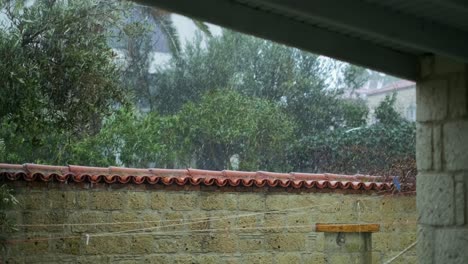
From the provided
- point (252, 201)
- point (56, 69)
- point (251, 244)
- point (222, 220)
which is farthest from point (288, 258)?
point (56, 69)

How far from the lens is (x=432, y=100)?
383 cm

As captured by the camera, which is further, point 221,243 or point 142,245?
point 221,243

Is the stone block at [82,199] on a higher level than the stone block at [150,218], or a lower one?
higher

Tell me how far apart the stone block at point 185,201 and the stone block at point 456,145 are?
4001mm

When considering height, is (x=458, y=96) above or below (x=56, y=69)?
below

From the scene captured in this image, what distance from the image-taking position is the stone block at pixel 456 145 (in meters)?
3.62

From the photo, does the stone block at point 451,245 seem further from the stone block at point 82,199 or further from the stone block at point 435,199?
the stone block at point 82,199

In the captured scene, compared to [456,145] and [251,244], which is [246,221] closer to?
[251,244]

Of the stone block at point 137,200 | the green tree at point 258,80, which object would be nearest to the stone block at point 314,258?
the stone block at point 137,200

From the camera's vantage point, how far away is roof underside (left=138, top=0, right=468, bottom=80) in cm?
302

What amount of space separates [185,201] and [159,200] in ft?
0.87

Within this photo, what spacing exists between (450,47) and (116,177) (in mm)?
4343

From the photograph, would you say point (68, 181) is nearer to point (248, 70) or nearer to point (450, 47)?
point (450, 47)

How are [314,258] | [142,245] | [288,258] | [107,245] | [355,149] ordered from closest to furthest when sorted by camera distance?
[107,245], [142,245], [288,258], [314,258], [355,149]
